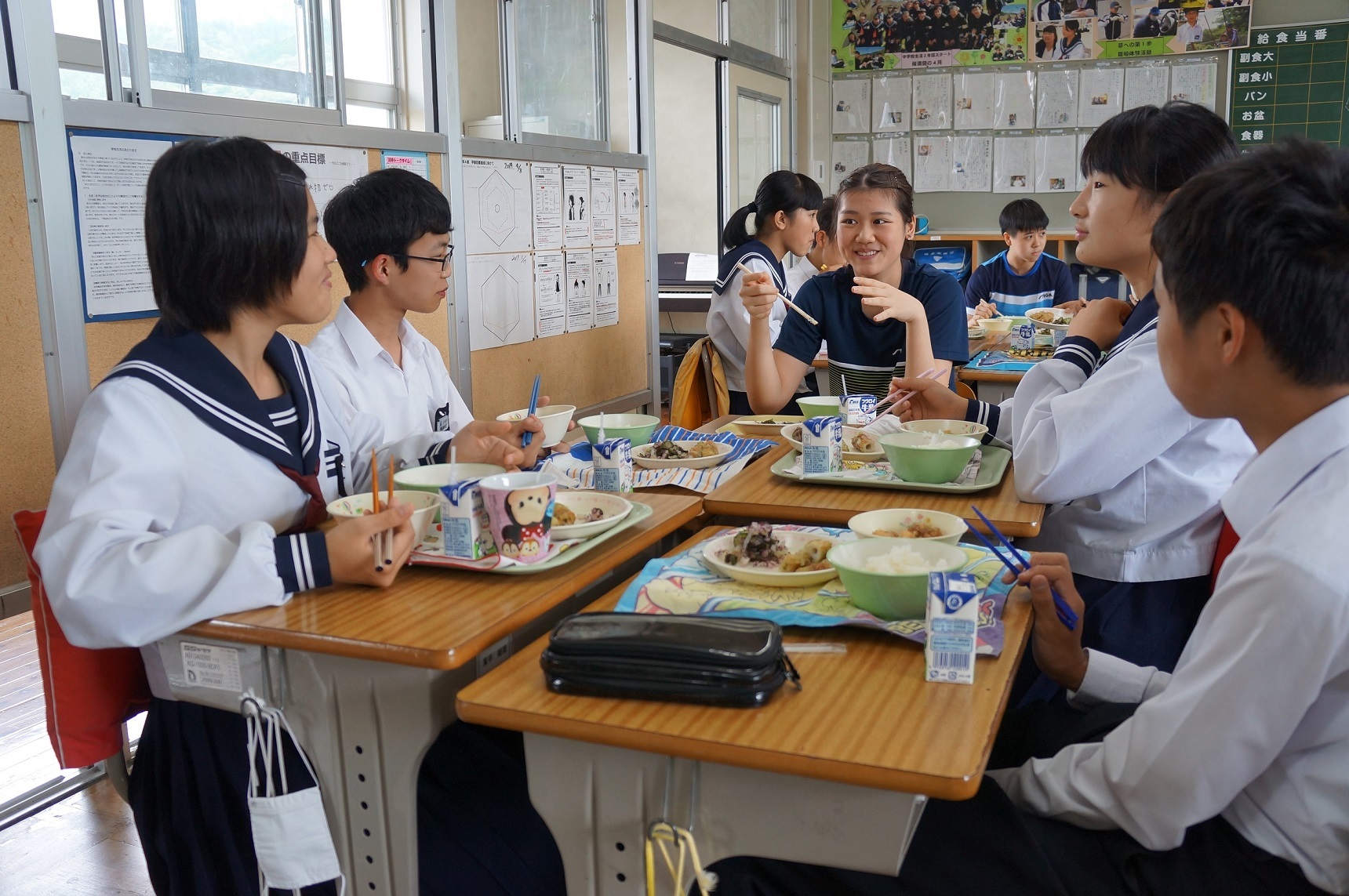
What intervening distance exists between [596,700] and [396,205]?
138cm

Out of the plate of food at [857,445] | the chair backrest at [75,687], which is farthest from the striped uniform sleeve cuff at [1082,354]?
the chair backrest at [75,687]

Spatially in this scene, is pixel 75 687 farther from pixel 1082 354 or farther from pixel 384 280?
pixel 1082 354

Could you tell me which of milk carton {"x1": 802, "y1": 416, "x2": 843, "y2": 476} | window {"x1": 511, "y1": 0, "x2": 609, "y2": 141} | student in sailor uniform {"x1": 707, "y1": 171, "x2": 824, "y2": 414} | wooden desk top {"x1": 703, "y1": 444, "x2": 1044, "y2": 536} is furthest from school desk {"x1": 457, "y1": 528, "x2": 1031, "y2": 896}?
window {"x1": 511, "y1": 0, "x2": 609, "y2": 141}

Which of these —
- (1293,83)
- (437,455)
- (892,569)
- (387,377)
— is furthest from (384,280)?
(1293,83)

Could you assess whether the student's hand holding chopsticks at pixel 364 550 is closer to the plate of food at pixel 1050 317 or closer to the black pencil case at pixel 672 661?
the black pencil case at pixel 672 661

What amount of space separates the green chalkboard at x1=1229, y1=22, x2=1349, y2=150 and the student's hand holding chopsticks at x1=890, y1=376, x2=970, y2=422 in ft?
17.0

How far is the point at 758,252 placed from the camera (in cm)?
366

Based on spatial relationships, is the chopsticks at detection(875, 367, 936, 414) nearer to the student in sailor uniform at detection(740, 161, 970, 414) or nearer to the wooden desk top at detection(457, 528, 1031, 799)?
the student in sailor uniform at detection(740, 161, 970, 414)

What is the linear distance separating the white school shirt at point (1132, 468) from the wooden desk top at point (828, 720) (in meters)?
0.59

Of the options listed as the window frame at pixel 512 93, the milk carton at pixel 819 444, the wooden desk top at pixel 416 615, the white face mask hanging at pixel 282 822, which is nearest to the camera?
the wooden desk top at pixel 416 615

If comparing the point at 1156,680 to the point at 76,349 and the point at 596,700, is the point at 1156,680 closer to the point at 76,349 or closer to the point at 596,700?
the point at 596,700

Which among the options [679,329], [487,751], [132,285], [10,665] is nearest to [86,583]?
[487,751]

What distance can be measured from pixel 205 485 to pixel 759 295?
1.55m

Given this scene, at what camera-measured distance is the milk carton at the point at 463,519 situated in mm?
1381
